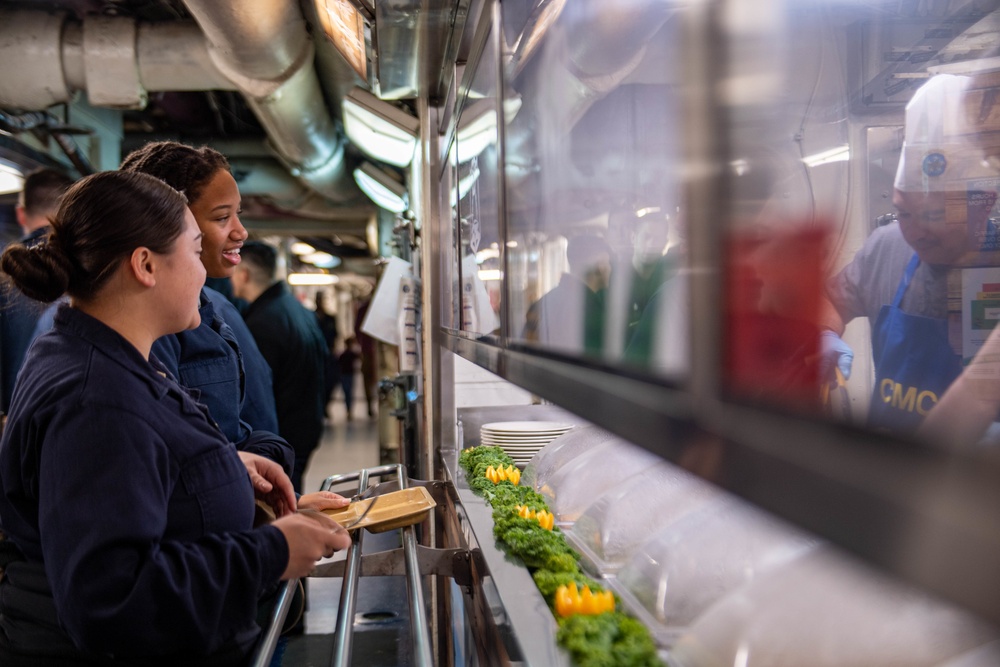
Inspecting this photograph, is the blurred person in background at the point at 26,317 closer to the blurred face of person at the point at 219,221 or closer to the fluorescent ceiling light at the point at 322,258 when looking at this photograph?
the blurred face of person at the point at 219,221

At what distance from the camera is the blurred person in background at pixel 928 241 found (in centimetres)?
157

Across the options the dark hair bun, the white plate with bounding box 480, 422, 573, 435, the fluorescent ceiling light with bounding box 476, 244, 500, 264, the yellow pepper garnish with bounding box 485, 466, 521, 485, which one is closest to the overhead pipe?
the white plate with bounding box 480, 422, 573, 435

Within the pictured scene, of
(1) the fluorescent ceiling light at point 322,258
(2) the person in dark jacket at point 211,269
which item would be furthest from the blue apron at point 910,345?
(1) the fluorescent ceiling light at point 322,258

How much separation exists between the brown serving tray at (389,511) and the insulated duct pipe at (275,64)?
2.54 m

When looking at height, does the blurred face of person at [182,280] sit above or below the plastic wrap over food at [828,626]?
above

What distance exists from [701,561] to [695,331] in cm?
73

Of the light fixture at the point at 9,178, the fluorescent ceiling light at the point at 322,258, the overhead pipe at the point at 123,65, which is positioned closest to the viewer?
the overhead pipe at the point at 123,65

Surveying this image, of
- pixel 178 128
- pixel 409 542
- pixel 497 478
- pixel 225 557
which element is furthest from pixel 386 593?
pixel 178 128

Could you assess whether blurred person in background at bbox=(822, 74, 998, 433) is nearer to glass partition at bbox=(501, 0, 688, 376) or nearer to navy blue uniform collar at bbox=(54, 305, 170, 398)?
glass partition at bbox=(501, 0, 688, 376)

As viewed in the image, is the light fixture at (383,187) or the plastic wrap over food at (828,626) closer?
the plastic wrap over food at (828,626)

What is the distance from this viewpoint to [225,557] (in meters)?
1.32

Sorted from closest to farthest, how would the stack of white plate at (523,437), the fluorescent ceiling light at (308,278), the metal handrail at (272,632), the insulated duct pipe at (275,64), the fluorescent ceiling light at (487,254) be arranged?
the metal handrail at (272,632) → the fluorescent ceiling light at (487,254) → the stack of white plate at (523,437) → the insulated duct pipe at (275,64) → the fluorescent ceiling light at (308,278)

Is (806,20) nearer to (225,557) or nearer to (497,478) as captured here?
(225,557)

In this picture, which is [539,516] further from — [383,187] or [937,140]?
[383,187]
